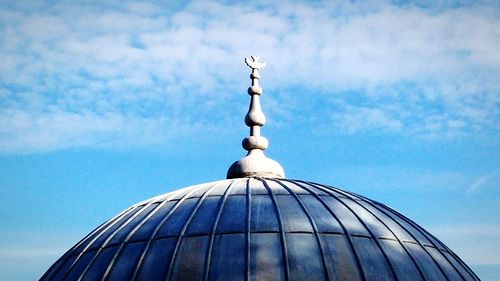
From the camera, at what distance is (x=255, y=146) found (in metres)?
22.9

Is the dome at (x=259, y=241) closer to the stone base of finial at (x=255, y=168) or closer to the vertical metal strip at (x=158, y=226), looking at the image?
the vertical metal strip at (x=158, y=226)

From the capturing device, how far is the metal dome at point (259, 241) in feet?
54.5

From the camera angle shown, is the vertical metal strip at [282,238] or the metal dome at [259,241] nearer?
the vertical metal strip at [282,238]

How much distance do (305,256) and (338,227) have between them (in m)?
1.51

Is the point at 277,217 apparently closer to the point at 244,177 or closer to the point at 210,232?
the point at 210,232

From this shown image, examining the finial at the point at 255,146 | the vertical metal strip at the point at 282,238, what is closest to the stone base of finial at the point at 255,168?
the finial at the point at 255,146

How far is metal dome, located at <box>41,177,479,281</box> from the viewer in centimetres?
1661

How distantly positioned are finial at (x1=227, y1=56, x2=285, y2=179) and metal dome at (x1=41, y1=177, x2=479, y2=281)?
4.47 feet

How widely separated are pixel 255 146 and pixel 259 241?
6134 millimetres

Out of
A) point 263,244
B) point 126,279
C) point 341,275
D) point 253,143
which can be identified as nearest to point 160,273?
point 126,279

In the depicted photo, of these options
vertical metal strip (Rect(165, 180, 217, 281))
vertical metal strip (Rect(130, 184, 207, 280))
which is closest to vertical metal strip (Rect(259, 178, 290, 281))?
vertical metal strip (Rect(165, 180, 217, 281))

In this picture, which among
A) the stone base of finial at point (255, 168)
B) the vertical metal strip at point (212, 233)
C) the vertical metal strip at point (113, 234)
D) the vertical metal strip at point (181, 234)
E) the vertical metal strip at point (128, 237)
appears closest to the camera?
the vertical metal strip at point (212, 233)

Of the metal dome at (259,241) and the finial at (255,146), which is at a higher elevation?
the finial at (255,146)

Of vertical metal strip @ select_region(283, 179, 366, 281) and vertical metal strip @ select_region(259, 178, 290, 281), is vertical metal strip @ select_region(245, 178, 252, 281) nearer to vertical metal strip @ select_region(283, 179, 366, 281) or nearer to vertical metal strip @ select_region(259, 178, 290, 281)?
vertical metal strip @ select_region(259, 178, 290, 281)
